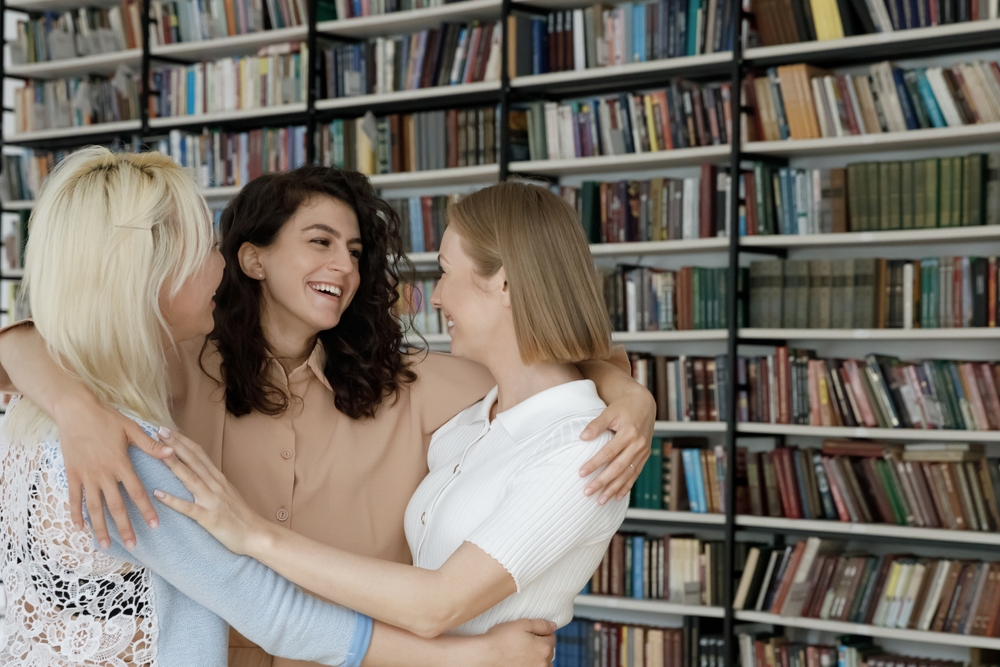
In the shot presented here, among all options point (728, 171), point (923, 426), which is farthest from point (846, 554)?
point (728, 171)

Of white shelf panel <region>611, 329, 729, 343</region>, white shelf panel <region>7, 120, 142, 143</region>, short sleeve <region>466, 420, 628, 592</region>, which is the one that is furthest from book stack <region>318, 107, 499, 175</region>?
short sleeve <region>466, 420, 628, 592</region>

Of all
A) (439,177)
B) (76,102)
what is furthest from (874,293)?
(76,102)

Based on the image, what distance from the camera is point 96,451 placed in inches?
54.1

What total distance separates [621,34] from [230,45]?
1983 millimetres

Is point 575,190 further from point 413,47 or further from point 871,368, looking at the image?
point 871,368

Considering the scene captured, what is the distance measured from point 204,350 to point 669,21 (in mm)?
2746

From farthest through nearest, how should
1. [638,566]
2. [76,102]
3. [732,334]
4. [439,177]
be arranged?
[76,102] < [439,177] < [638,566] < [732,334]

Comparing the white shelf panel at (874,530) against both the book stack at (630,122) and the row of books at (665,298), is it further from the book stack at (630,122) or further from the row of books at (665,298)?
the book stack at (630,122)

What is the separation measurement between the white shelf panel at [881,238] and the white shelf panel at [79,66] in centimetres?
325

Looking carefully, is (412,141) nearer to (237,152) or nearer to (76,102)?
(237,152)

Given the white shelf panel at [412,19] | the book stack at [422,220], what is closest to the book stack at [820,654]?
the book stack at [422,220]

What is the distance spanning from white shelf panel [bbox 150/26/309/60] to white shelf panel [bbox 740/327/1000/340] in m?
2.49

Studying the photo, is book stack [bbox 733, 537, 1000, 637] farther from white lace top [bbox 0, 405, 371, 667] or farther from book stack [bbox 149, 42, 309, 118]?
book stack [bbox 149, 42, 309, 118]

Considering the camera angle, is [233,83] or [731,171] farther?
[233,83]
